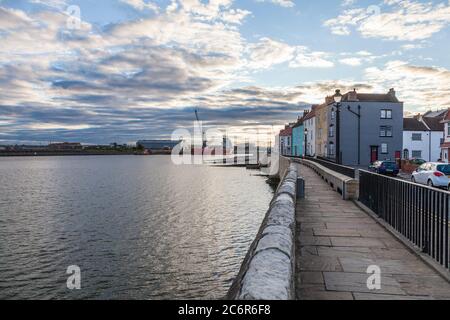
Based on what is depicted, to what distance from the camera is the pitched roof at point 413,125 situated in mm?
68188

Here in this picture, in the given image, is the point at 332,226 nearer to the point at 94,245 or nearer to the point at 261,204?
the point at 94,245

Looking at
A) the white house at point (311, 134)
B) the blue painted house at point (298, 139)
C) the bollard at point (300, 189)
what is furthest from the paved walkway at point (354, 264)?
the blue painted house at point (298, 139)

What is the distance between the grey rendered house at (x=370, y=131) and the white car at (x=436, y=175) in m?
31.6

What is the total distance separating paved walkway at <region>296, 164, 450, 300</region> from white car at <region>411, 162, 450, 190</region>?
56.9 ft

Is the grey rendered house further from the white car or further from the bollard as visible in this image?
the bollard

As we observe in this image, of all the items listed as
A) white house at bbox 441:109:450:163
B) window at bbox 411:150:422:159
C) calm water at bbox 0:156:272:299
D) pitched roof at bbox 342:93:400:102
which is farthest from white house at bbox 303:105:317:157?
calm water at bbox 0:156:272:299

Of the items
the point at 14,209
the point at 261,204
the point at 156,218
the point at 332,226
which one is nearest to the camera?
the point at 332,226

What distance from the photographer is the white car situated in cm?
2452

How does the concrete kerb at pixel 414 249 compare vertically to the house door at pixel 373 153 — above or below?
below

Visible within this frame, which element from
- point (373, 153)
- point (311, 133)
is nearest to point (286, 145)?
point (311, 133)

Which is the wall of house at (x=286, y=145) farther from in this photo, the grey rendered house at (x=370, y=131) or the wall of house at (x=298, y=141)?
the grey rendered house at (x=370, y=131)
